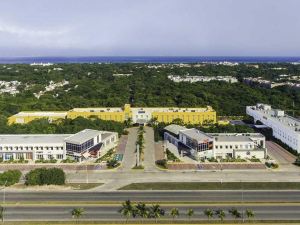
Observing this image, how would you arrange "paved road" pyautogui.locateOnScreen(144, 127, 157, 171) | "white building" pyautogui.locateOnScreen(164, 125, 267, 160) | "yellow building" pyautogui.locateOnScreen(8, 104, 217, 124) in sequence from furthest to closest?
"yellow building" pyautogui.locateOnScreen(8, 104, 217, 124) < "white building" pyautogui.locateOnScreen(164, 125, 267, 160) < "paved road" pyautogui.locateOnScreen(144, 127, 157, 171)

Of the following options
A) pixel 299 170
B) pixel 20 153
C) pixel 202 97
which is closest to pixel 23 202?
pixel 20 153

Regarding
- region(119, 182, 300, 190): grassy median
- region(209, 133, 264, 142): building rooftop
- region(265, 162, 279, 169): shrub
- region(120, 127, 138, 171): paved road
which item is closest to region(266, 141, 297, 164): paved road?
region(265, 162, 279, 169): shrub

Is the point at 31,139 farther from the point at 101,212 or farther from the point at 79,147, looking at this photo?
the point at 101,212

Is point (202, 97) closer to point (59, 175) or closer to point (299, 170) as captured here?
point (299, 170)

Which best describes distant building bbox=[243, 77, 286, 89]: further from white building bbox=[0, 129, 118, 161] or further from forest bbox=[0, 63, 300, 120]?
white building bbox=[0, 129, 118, 161]

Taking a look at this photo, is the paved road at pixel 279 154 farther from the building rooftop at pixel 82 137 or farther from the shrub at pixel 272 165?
the building rooftop at pixel 82 137

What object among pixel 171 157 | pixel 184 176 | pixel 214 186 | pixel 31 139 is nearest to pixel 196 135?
pixel 171 157

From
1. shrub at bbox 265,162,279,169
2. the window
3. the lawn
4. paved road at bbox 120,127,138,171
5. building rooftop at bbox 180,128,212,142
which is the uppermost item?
building rooftop at bbox 180,128,212,142
